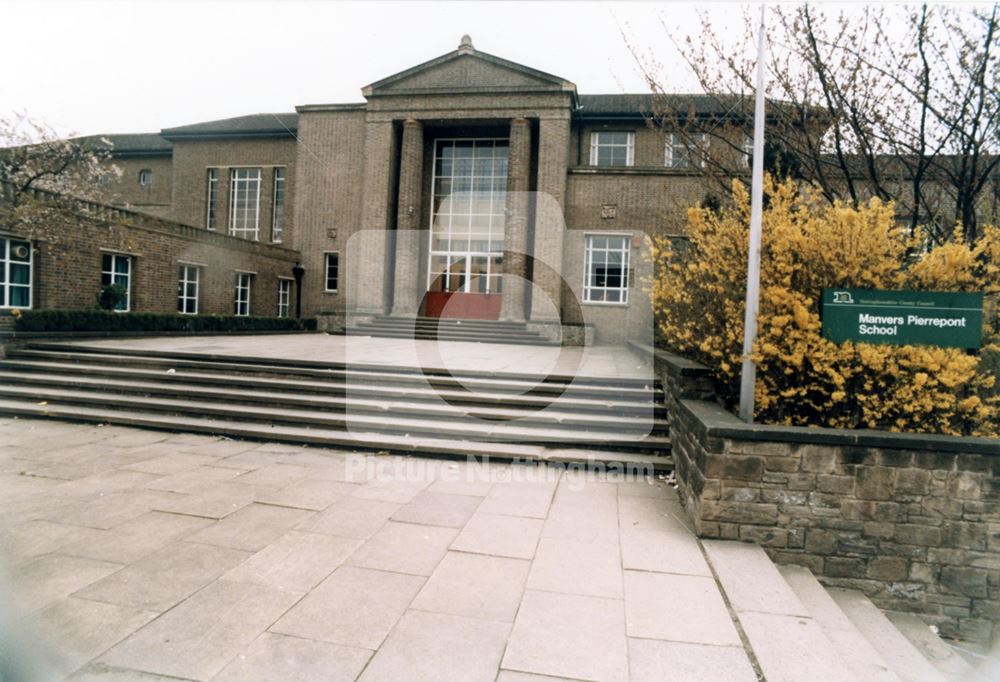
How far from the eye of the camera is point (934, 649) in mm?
3473

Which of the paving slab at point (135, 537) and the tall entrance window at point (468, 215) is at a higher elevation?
the tall entrance window at point (468, 215)

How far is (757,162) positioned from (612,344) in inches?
492

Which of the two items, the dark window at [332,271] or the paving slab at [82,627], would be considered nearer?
the paving slab at [82,627]

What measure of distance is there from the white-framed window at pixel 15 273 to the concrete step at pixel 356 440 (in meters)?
5.25

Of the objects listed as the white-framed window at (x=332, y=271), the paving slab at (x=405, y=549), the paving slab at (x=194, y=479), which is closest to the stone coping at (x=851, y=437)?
the paving slab at (x=405, y=549)

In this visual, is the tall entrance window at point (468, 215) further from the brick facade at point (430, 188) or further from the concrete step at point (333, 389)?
the concrete step at point (333, 389)

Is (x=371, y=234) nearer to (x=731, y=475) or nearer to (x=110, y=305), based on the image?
(x=110, y=305)

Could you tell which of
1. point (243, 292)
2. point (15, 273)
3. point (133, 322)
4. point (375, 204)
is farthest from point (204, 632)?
point (243, 292)

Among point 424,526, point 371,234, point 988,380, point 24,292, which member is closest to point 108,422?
point 424,526

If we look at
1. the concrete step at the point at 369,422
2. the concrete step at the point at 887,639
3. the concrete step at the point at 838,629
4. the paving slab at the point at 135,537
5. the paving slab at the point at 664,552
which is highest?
the concrete step at the point at 369,422

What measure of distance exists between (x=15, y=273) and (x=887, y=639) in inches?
617

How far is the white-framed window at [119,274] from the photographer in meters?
13.0

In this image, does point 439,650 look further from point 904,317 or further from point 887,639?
point 904,317

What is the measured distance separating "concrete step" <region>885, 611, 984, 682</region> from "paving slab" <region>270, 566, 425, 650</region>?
3.53m
